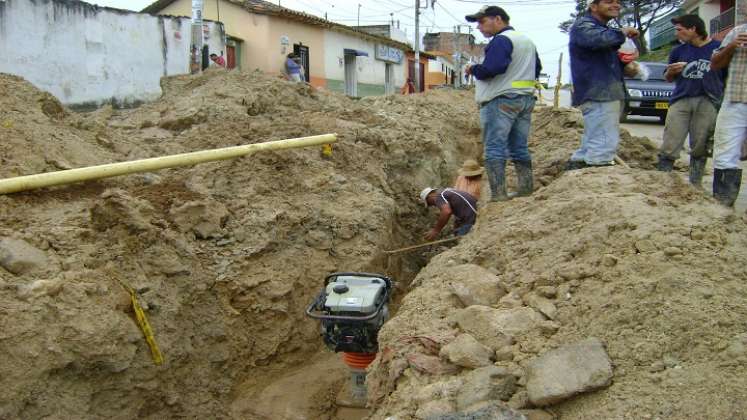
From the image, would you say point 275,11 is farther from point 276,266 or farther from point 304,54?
point 276,266

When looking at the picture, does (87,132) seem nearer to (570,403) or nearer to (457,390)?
(457,390)

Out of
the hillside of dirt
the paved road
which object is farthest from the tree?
the hillside of dirt

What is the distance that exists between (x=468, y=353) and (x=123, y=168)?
2.89 m

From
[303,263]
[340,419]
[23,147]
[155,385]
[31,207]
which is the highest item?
[23,147]

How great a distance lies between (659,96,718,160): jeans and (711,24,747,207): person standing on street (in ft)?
2.56

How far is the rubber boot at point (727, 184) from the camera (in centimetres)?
480

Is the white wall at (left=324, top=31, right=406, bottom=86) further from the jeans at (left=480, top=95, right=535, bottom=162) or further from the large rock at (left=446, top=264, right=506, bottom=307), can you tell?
the large rock at (left=446, top=264, right=506, bottom=307)

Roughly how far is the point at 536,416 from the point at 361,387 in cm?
198

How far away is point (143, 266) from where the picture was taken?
4.19m

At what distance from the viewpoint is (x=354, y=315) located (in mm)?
3762

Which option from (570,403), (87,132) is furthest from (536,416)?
(87,132)

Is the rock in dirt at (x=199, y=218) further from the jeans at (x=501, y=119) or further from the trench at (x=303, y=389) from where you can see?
the jeans at (x=501, y=119)

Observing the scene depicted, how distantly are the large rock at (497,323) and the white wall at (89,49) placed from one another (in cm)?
1156

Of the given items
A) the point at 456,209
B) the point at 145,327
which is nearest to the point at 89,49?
the point at 456,209
